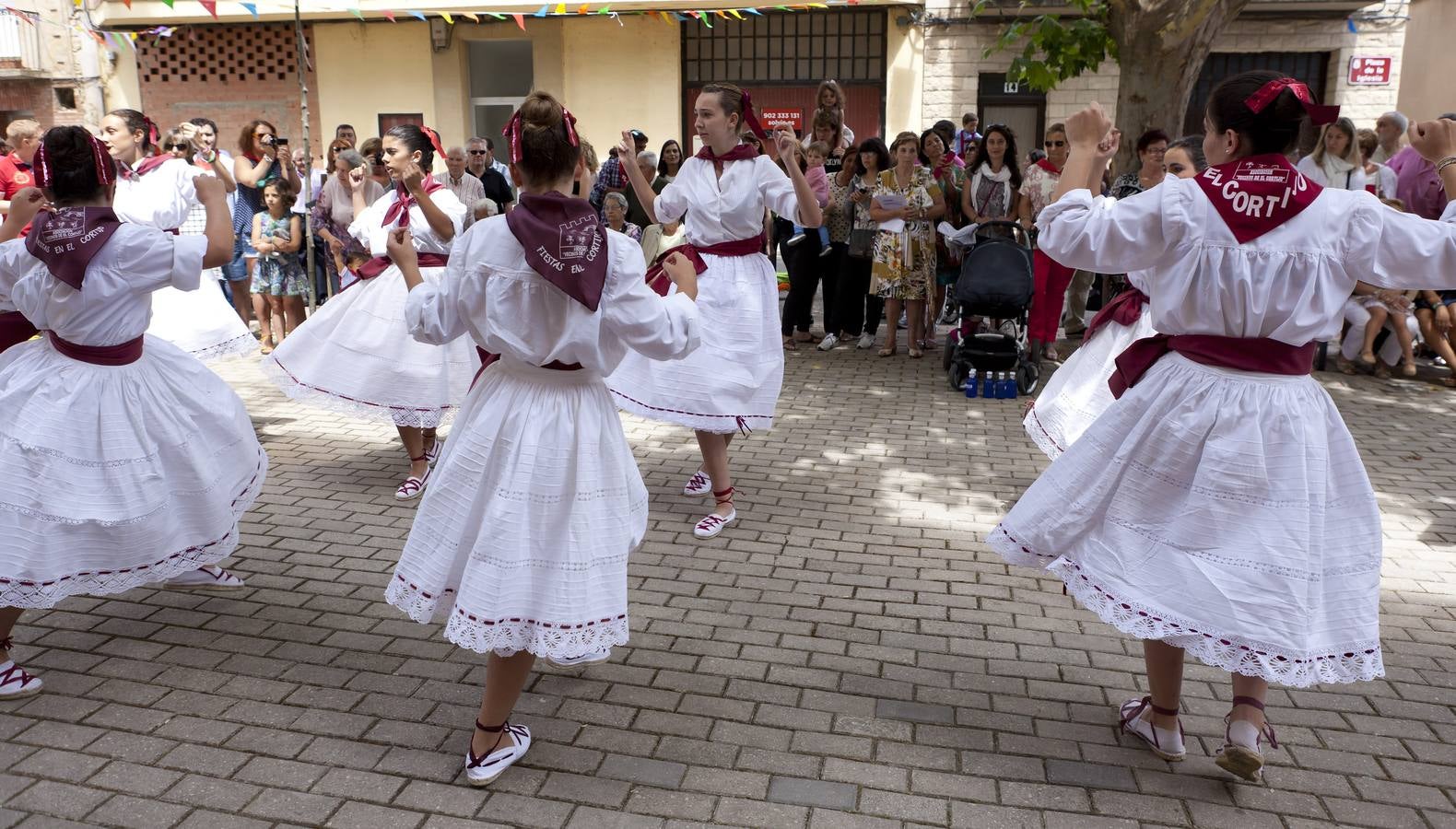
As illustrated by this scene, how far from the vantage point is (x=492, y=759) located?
3176 millimetres

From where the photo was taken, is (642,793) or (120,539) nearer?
(642,793)

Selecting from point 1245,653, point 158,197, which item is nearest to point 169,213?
point 158,197

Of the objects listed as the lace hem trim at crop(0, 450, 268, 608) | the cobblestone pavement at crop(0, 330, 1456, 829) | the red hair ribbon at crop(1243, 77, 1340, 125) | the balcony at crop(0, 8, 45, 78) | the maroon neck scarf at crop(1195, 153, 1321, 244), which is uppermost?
the balcony at crop(0, 8, 45, 78)

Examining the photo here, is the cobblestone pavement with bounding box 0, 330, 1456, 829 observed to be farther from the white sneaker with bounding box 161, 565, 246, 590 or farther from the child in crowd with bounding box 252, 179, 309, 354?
the child in crowd with bounding box 252, 179, 309, 354

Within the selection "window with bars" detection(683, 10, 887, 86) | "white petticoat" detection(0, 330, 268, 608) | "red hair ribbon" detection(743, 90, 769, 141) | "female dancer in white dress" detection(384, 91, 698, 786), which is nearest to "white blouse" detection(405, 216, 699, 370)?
"female dancer in white dress" detection(384, 91, 698, 786)

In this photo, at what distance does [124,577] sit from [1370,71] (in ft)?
60.6

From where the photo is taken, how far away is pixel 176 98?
19.7 m

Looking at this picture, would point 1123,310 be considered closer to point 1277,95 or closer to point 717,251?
point 717,251

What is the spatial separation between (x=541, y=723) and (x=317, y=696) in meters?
0.80

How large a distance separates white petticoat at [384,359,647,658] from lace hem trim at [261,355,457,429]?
104 inches

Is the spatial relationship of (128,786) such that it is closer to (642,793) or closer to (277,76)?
(642,793)

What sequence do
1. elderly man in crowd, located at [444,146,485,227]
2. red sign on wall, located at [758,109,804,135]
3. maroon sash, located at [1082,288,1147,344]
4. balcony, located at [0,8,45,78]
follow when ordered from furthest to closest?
balcony, located at [0,8,45,78]
red sign on wall, located at [758,109,804,135]
elderly man in crowd, located at [444,146,485,227]
maroon sash, located at [1082,288,1147,344]

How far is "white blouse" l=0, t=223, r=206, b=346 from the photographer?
12.1 ft

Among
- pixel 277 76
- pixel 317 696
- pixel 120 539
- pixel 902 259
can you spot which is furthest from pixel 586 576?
pixel 277 76
